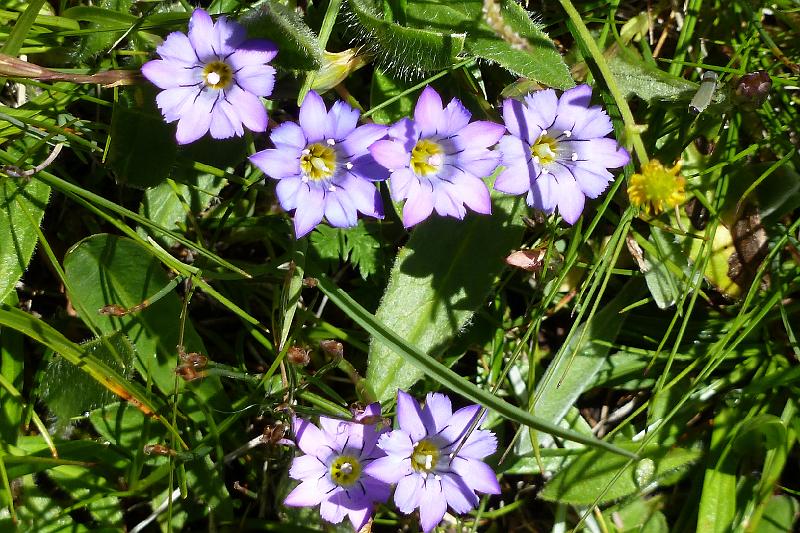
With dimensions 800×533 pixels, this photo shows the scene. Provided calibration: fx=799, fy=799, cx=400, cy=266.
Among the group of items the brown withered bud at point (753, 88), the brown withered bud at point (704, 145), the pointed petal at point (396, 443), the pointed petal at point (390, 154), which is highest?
the brown withered bud at point (753, 88)

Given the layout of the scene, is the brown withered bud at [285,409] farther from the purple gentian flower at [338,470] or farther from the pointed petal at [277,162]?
the pointed petal at [277,162]

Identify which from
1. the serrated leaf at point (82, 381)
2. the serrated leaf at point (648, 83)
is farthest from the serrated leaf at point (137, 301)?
the serrated leaf at point (648, 83)

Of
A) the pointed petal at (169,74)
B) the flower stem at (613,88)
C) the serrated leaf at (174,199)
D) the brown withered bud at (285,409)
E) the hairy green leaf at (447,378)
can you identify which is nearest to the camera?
the hairy green leaf at (447,378)

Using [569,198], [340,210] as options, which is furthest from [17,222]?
[569,198]

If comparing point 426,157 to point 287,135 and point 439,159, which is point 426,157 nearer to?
point 439,159

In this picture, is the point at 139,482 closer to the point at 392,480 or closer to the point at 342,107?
the point at 392,480

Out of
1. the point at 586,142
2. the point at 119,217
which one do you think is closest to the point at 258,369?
the point at 119,217
